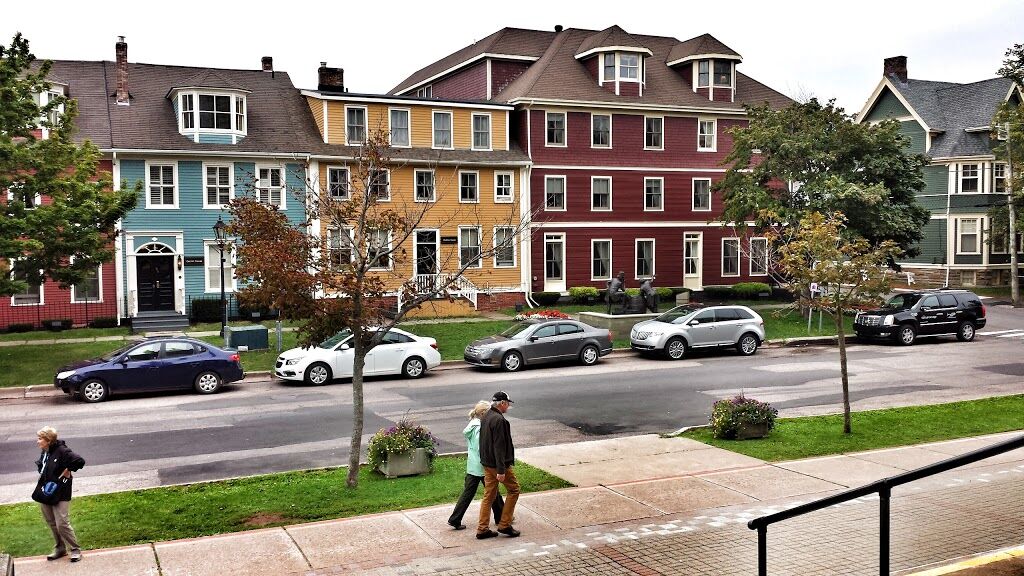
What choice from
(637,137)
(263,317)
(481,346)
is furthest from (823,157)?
(263,317)

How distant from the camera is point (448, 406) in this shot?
20.5m

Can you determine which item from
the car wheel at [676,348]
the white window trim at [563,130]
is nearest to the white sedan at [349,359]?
the car wheel at [676,348]

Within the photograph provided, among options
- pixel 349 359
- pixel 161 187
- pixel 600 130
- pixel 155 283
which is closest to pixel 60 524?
pixel 349 359

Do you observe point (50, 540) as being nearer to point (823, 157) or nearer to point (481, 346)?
point (481, 346)

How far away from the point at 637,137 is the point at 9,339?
2856 centimetres

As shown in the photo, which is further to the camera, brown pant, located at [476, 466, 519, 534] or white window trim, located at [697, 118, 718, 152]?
white window trim, located at [697, 118, 718, 152]

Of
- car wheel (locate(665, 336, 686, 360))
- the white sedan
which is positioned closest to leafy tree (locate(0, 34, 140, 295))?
the white sedan

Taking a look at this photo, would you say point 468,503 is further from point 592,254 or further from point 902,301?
point 592,254

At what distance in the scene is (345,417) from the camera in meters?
19.2

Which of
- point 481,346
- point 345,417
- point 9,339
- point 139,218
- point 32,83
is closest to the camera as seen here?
point 345,417

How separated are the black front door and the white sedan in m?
13.0

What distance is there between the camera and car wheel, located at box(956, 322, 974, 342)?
107 ft

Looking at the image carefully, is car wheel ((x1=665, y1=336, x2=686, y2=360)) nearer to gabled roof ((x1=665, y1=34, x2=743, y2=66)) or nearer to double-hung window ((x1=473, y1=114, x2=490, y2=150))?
double-hung window ((x1=473, y1=114, x2=490, y2=150))

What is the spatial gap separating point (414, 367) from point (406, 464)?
1215 cm
